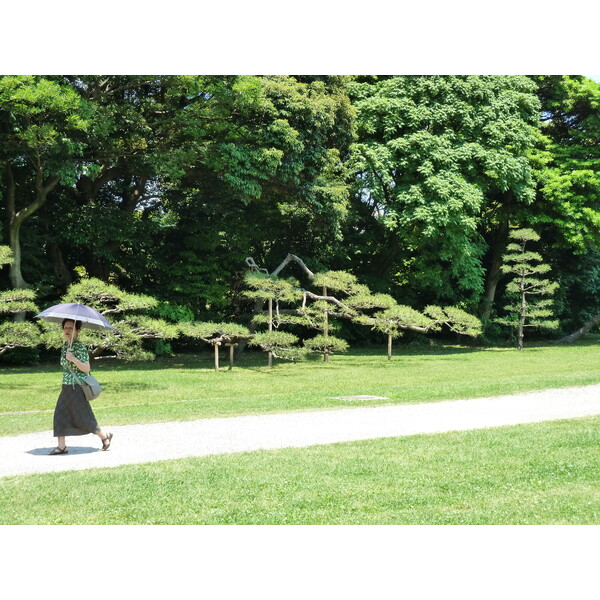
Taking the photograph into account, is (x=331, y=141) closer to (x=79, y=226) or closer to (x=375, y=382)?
(x=79, y=226)

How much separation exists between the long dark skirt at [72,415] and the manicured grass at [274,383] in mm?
2321

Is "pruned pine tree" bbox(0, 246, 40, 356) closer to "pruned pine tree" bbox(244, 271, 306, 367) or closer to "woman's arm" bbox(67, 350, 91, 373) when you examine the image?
"woman's arm" bbox(67, 350, 91, 373)

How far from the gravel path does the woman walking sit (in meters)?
0.32

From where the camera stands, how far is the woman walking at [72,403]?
28.4 ft

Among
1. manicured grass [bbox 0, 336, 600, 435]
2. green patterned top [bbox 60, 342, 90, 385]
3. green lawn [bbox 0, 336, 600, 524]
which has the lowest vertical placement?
manicured grass [bbox 0, 336, 600, 435]

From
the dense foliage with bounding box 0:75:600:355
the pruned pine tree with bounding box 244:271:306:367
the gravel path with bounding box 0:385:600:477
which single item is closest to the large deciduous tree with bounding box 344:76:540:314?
the dense foliage with bounding box 0:75:600:355

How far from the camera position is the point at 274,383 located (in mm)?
17734

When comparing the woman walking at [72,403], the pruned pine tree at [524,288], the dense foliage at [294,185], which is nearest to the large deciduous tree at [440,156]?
the dense foliage at [294,185]

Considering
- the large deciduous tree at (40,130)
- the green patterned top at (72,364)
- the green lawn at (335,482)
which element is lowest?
the green lawn at (335,482)

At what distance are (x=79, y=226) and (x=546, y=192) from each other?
19104 millimetres

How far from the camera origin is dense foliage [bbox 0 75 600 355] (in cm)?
2012

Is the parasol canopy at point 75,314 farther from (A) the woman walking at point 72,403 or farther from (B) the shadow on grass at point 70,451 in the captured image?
(B) the shadow on grass at point 70,451

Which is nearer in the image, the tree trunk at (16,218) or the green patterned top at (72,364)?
the green patterned top at (72,364)

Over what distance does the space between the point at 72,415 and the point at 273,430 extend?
3.07 metres
